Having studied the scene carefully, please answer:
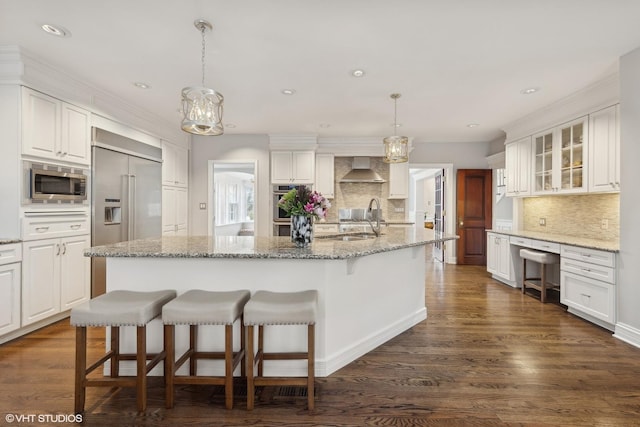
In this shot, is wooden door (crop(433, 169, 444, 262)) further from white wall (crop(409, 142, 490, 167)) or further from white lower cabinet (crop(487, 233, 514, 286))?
white lower cabinet (crop(487, 233, 514, 286))

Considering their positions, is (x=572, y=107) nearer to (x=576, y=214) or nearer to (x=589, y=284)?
(x=576, y=214)

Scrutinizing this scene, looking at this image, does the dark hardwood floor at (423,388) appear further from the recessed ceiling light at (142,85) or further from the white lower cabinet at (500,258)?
the recessed ceiling light at (142,85)

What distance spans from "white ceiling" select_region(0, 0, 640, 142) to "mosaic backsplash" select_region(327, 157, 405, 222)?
2307mm

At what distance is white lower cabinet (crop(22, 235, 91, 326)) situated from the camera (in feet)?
9.41

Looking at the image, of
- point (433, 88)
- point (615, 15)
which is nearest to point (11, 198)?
point (433, 88)

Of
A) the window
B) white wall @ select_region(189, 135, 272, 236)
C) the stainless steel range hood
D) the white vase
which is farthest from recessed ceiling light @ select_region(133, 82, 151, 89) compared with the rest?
the window

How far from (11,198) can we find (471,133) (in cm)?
652

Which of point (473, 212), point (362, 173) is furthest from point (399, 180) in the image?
point (473, 212)

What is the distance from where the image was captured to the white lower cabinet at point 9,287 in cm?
266

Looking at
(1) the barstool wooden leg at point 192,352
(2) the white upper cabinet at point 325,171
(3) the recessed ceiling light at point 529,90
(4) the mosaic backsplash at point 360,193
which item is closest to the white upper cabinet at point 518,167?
(3) the recessed ceiling light at point 529,90

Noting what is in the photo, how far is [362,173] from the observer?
6309 millimetres

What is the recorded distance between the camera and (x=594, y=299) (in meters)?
3.16

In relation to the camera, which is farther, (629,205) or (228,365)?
(629,205)

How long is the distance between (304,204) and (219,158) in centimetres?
426
